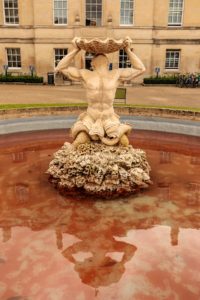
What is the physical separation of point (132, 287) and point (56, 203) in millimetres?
3222

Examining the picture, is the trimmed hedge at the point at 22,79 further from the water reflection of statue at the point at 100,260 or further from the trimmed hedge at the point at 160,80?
the water reflection of statue at the point at 100,260

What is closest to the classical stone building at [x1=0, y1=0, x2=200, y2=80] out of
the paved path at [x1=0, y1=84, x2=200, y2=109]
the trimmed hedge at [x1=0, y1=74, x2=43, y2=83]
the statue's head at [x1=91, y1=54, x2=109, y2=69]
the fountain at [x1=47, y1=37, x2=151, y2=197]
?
the trimmed hedge at [x1=0, y1=74, x2=43, y2=83]

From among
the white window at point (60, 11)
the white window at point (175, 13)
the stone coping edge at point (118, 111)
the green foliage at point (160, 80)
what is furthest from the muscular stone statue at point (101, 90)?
the white window at point (175, 13)

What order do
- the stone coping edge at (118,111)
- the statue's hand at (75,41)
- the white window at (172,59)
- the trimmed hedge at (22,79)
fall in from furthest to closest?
the white window at (172,59), the trimmed hedge at (22,79), the stone coping edge at (118,111), the statue's hand at (75,41)

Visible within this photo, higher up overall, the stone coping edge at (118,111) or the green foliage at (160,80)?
the green foliage at (160,80)

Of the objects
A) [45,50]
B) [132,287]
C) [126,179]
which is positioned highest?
[45,50]

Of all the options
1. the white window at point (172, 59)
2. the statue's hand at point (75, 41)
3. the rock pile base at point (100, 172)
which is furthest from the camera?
the white window at point (172, 59)

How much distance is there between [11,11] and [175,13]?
1461 cm

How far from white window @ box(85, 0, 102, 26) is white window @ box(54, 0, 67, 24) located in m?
2.03

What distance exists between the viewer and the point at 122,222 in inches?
292

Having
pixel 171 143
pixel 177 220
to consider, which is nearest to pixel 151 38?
pixel 171 143

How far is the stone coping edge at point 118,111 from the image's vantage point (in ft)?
50.7

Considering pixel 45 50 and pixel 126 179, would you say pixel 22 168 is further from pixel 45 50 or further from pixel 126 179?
pixel 45 50

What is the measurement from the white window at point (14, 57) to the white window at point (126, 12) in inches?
385
